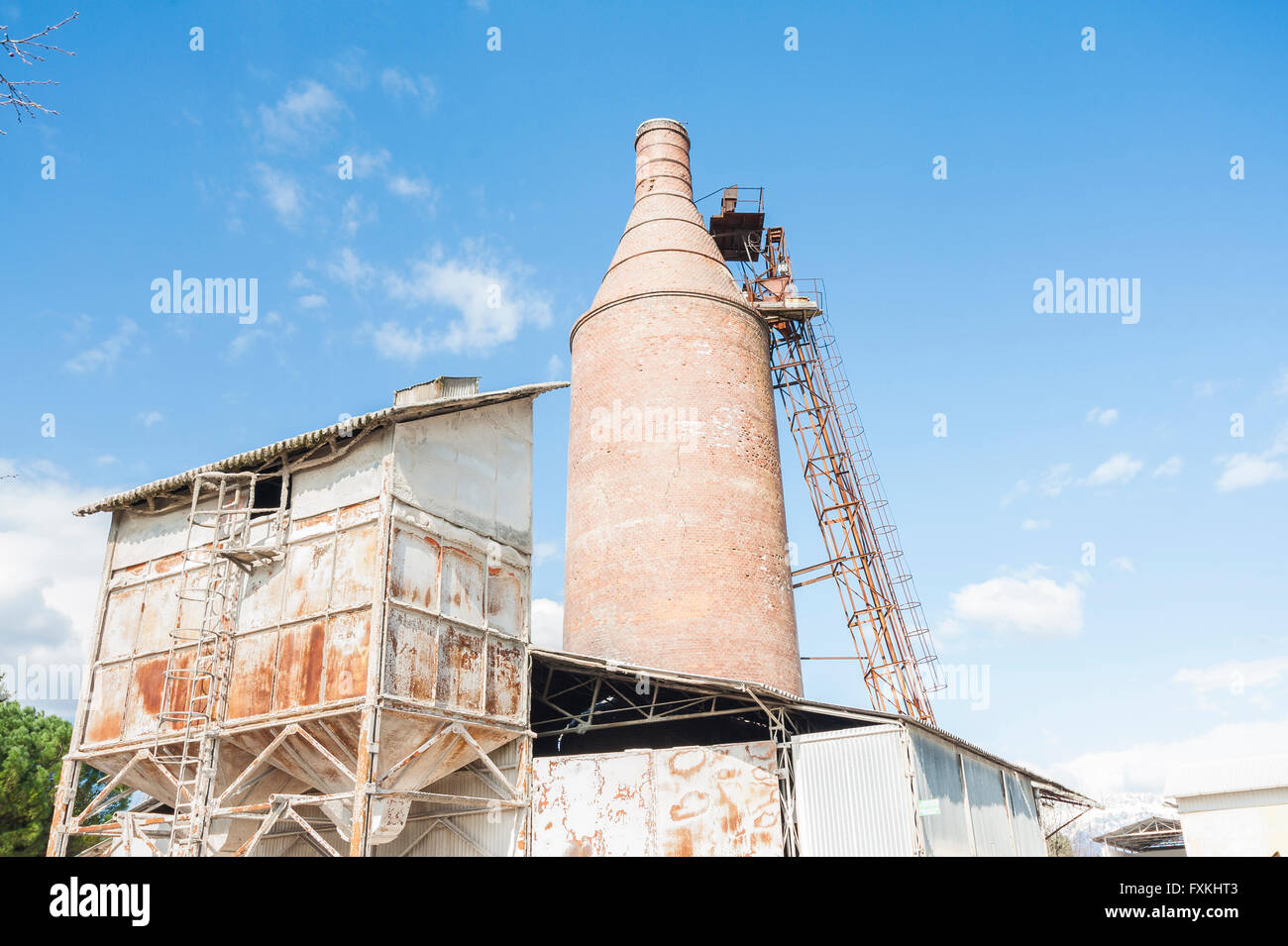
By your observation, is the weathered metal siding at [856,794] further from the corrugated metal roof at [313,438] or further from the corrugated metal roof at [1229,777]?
the corrugated metal roof at [1229,777]

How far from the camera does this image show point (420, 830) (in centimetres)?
1620

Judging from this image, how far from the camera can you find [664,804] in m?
17.1

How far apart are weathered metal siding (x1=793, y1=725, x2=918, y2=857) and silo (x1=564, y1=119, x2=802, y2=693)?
3481 millimetres

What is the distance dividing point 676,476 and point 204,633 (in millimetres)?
10005

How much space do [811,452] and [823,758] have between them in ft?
39.4

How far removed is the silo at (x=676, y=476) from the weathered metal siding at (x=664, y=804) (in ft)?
8.91

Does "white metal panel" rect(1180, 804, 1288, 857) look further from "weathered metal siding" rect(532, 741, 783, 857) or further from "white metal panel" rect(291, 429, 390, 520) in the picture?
"white metal panel" rect(291, 429, 390, 520)

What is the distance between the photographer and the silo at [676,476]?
66.9 feet

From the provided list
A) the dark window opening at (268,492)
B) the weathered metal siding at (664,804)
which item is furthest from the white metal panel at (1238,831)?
the dark window opening at (268,492)

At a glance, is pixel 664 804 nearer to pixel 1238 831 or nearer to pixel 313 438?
pixel 313 438

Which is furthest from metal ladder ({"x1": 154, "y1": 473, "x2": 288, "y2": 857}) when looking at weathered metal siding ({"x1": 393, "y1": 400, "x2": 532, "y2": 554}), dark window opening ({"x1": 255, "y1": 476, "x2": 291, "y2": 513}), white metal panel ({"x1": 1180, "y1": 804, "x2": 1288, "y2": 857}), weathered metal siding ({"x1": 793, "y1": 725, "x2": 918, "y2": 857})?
white metal panel ({"x1": 1180, "y1": 804, "x2": 1288, "y2": 857})
